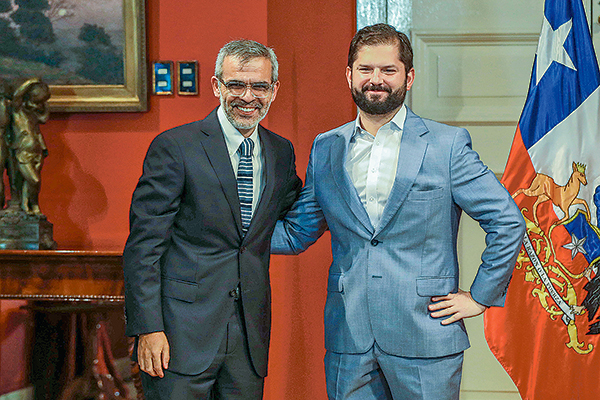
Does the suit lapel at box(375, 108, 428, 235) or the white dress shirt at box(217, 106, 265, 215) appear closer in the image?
the suit lapel at box(375, 108, 428, 235)

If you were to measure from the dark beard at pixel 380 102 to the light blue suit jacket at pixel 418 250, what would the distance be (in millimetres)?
106

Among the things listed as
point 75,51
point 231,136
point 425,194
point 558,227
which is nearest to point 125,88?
point 75,51

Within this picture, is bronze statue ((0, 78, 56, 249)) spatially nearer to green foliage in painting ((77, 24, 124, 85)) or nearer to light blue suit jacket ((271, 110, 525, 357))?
green foliage in painting ((77, 24, 124, 85))

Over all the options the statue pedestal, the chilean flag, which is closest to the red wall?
the statue pedestal

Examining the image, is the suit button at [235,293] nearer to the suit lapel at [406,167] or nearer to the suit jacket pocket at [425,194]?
the suit lapel at [406,167]

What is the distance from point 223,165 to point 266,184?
154mm

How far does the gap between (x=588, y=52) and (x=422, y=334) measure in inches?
59.6

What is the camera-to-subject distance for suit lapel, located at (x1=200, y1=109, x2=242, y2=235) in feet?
5.46

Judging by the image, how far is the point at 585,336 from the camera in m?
2.27

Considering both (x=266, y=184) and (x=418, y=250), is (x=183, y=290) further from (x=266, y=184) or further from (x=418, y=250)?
(x=418, y=250)

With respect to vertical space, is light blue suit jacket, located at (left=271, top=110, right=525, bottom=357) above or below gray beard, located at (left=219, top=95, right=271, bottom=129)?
below

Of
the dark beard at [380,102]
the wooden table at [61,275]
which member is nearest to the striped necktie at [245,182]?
the dark beard at [380,102]

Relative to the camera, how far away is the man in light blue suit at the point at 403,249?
1.62m

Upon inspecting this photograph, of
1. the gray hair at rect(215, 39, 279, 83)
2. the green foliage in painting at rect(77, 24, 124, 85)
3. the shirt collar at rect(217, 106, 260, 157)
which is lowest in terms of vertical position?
the shirt collar at rect(217, 106, 260, 157)
